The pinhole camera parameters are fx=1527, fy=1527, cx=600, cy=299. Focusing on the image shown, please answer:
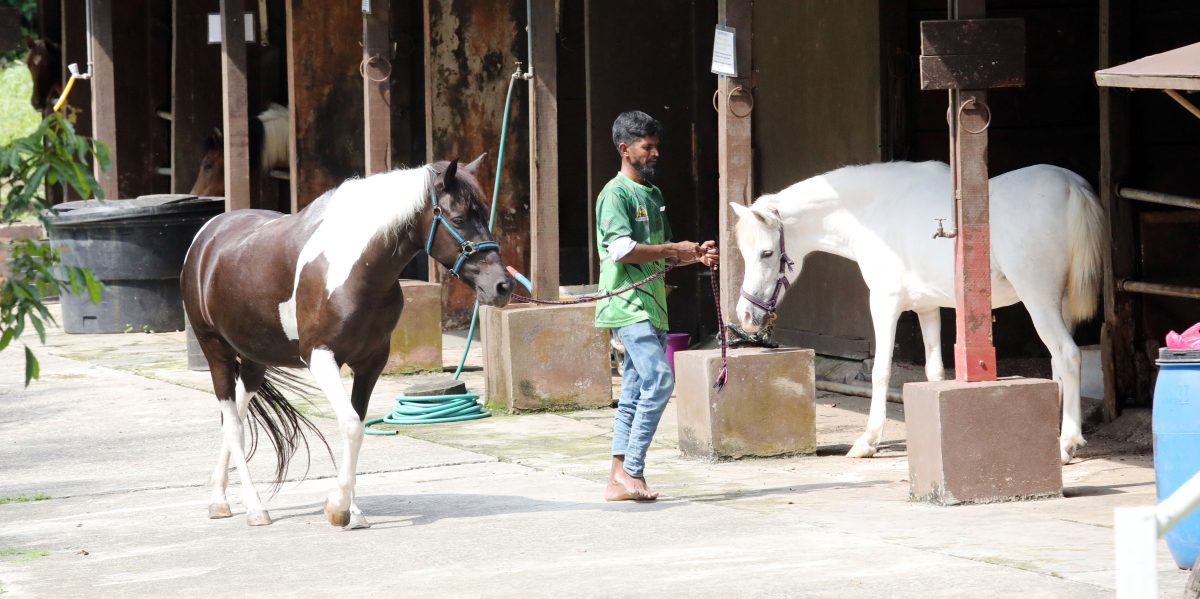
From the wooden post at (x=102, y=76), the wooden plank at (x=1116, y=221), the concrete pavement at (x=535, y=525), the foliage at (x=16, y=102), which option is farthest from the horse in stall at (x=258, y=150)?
the foliage at (x=16, y=102)

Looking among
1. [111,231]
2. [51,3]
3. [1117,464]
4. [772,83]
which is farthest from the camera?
[51,3]

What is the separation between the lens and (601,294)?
6.50 meters

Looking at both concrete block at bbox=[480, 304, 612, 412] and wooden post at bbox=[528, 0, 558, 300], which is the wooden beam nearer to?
concrete block at bbox=[480, 304, 612, 412]

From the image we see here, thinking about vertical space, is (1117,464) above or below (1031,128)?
below

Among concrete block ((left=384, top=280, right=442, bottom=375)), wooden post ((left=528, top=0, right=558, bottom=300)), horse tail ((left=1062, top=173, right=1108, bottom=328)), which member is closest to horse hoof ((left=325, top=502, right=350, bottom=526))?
wooden post ((left=528, top=0, right=558, bottom=300))

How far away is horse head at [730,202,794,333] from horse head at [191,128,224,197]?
8.41 meters

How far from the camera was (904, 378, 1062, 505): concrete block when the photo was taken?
6270mm

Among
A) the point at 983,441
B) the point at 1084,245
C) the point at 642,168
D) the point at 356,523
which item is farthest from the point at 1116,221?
the point at 356,523

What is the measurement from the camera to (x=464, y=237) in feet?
19.8

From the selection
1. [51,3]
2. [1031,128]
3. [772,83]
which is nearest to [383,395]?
[772,83]

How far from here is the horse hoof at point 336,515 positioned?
6.08 metres

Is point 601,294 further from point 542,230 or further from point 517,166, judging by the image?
point 517,166

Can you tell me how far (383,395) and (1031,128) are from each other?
455 centimetres

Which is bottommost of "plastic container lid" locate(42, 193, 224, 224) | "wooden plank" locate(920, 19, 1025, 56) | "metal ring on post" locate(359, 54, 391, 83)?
"plastic container lid" locate(42, 193, 224, 224)
